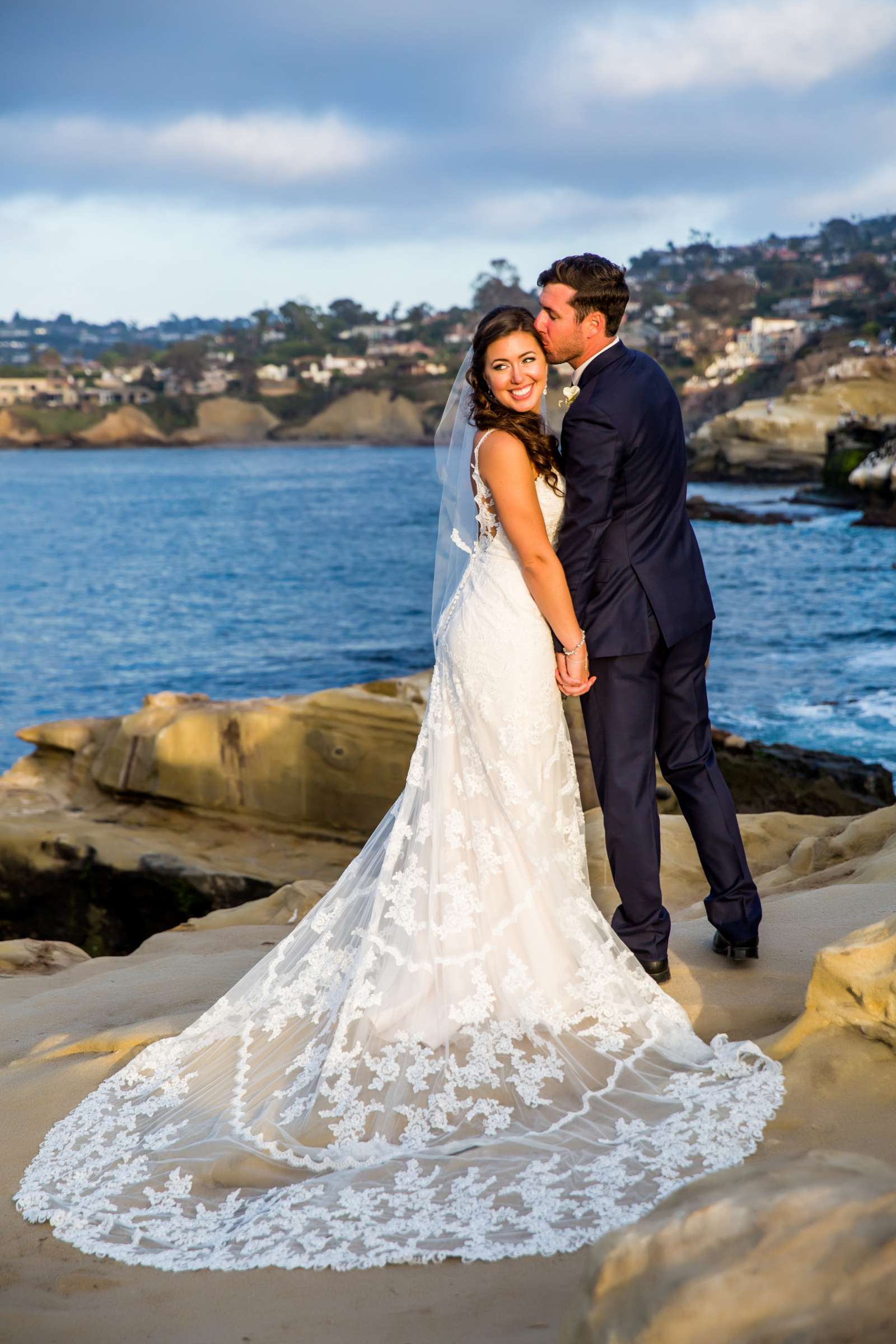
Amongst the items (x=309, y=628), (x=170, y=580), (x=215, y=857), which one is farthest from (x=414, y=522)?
(x=215, y=857)

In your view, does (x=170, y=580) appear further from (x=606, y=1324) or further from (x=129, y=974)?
(x=606, y=1324)

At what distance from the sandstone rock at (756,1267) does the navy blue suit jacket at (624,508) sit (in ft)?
6.33

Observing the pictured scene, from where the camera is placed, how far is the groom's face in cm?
327

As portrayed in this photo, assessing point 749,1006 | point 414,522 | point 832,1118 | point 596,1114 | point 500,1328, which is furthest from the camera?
point 414,522

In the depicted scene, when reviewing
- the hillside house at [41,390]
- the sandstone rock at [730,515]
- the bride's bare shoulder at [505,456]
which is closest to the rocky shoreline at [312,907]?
the bride's bare shoulder at [505,456]

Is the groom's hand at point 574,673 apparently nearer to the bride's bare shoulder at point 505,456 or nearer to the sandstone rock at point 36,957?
the bride's bare shoulder at point 505,456

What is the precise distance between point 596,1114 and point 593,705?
1.20 m

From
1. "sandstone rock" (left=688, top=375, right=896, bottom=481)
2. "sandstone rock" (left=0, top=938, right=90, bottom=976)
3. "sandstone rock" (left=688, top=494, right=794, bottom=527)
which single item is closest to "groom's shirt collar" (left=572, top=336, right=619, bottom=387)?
"sandstone rock" (left=0, top=938, right=90, bottom=976)

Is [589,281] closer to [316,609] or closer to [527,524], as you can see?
[527,524]

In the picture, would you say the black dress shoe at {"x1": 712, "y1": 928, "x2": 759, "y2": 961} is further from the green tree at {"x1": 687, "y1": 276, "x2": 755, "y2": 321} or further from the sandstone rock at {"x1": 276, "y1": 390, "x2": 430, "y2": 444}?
the green tree at {"x1": 687, "y1": 276, "x2": 755, "y2": 321}

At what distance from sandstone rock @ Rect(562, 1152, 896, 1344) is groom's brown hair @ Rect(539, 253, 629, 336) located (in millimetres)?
2421

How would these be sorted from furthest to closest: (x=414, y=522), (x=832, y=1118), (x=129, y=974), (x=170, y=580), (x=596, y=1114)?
(x=414, y=522) → (x=170, y=580) → (x=129, y=974) → (x=596, y=1114) → (x=832, y=1118)

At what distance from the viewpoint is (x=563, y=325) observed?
10.8ft

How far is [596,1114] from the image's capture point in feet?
9.00
